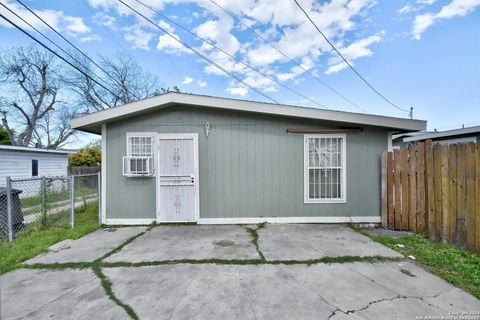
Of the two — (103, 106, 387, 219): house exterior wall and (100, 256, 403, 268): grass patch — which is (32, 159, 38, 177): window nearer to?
(103, 106, 387, 219): house exterior wall

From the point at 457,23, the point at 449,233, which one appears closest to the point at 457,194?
the point at 449,233

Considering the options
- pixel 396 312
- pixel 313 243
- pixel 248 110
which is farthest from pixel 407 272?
pixel 248 110

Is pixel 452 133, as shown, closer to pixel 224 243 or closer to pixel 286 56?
pixel 286 56

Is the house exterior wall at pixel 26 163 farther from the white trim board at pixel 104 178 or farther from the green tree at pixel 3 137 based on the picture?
the white trim board at pixel 104 178

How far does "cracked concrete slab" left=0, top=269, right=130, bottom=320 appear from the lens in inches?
86.4

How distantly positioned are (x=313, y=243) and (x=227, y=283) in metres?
1.94

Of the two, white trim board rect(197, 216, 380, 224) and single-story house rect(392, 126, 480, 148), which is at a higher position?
single-story house rect(392, 126, 480, 148)

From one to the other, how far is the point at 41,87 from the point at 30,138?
187 inches

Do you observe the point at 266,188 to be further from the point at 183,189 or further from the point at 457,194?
the point at 457,194

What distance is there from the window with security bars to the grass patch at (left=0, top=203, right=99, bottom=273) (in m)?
4.84

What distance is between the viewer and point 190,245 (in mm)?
4039

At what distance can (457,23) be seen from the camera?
7758 millimetres

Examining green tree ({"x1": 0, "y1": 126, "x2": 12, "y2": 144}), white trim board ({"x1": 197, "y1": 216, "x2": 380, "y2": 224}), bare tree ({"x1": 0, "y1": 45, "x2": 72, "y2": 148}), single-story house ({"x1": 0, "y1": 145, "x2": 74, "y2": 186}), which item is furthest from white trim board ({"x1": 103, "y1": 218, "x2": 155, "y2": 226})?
bare tree ({"x1": 0, "y1": 45, "x2": 72, "y2": 148})

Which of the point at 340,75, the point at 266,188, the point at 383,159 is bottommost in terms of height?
the point at 266,188
